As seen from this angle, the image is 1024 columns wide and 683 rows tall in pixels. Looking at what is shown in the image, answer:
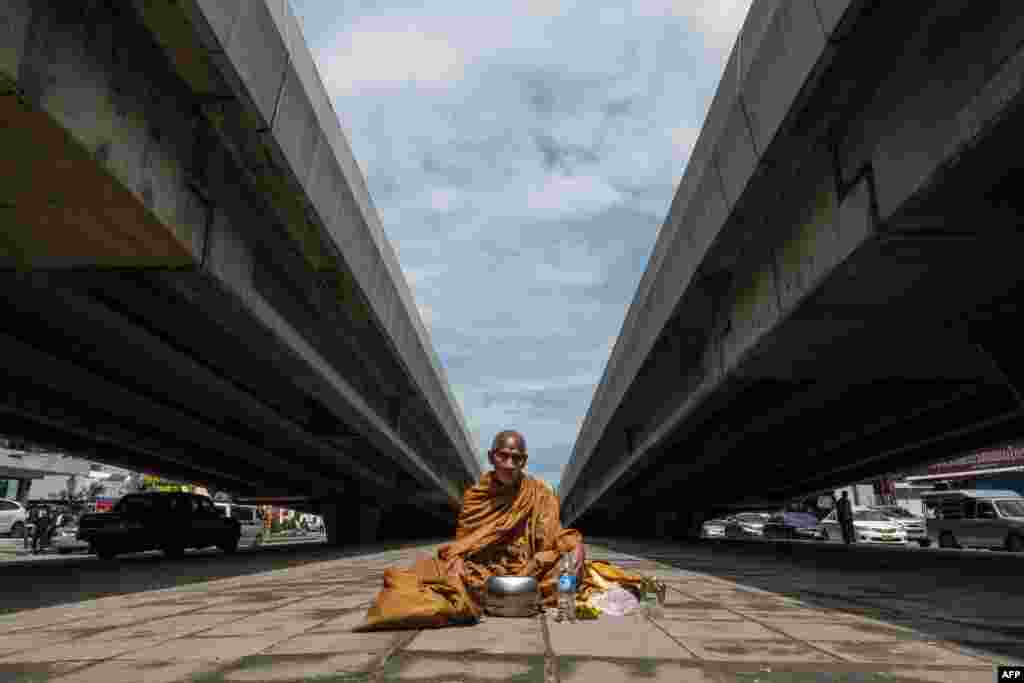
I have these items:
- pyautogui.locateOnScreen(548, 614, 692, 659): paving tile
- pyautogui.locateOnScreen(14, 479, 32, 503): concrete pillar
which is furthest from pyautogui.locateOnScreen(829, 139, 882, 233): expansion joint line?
pyautogui.locateOnScreen(14, 479, 32, 503): concrete pillar

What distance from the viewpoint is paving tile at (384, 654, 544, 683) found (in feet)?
10.5

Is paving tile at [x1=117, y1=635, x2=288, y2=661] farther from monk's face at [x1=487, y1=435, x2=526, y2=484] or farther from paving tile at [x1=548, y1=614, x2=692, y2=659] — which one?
monk's face at [x1=487, y1=435, x2=526, y2=484]

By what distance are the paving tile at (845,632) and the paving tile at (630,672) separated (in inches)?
58.8

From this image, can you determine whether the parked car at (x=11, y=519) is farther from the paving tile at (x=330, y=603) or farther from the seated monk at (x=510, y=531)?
the seated monk at (x=510, y=531)

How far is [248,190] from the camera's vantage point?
771 centimetres

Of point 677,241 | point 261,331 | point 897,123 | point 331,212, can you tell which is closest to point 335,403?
point 261,331

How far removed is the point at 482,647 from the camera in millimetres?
3867

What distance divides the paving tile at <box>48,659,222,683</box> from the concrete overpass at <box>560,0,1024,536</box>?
6.06 m

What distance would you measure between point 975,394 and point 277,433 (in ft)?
55.0

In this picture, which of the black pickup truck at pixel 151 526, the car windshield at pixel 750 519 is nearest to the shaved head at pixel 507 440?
the black pickup truck at pixel 151 526

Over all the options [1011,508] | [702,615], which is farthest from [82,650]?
[1011,508]

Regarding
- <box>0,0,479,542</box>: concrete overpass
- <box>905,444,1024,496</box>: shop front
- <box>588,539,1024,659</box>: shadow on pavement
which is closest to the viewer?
<box>588,539,1024,659</box>: shadow on pavement

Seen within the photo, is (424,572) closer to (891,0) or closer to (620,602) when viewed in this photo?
(620,602)

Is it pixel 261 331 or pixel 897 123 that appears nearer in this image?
pixel 897 123
